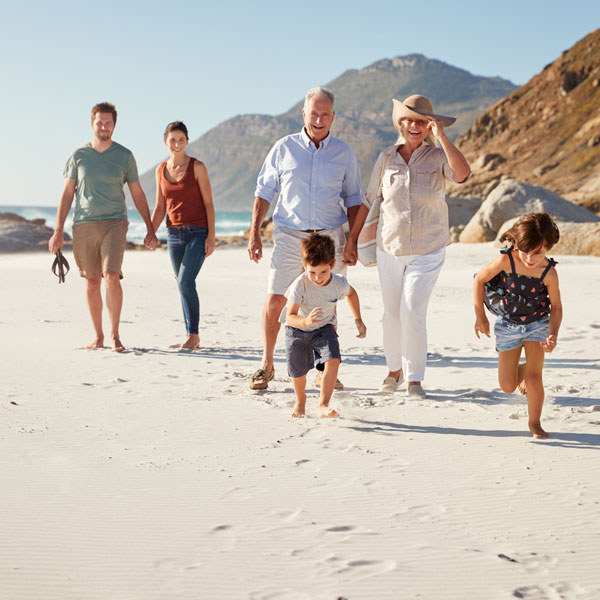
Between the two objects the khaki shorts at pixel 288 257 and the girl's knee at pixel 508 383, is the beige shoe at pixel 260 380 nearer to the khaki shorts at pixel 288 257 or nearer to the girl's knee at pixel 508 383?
the khaki shorts at pixel 288 257

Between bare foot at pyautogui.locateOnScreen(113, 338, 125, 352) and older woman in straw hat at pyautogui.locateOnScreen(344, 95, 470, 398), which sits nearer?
older woman in straw hat at pyautogui.locateOnScreen(344, 95, 470, 398)

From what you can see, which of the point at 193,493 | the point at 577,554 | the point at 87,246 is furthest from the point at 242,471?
the point at 87,246

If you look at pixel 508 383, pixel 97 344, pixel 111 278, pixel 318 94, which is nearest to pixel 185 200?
pixel 111 278

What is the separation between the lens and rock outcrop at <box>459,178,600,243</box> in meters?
20.3

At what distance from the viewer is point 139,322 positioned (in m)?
9.56

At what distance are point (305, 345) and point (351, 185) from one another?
4.81 feet

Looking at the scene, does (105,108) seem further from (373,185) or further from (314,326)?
(314,326)

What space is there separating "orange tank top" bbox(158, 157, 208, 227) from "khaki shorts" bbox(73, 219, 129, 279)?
1.65 ft

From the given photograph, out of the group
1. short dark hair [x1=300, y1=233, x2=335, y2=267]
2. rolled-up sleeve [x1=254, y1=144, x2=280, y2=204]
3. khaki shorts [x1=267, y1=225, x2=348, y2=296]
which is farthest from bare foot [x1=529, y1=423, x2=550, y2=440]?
rolled-up sleeve [x1=254, y1=144, x2=280, y2=204]

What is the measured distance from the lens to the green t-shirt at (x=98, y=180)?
23.4 ft

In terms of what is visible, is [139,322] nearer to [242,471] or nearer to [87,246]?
[87,246]

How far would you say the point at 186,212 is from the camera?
24.1ft

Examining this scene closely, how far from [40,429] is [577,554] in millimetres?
3078

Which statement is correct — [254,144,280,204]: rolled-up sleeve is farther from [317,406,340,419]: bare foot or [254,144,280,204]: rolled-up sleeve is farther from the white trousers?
[317,406,340,419]: bare foot
